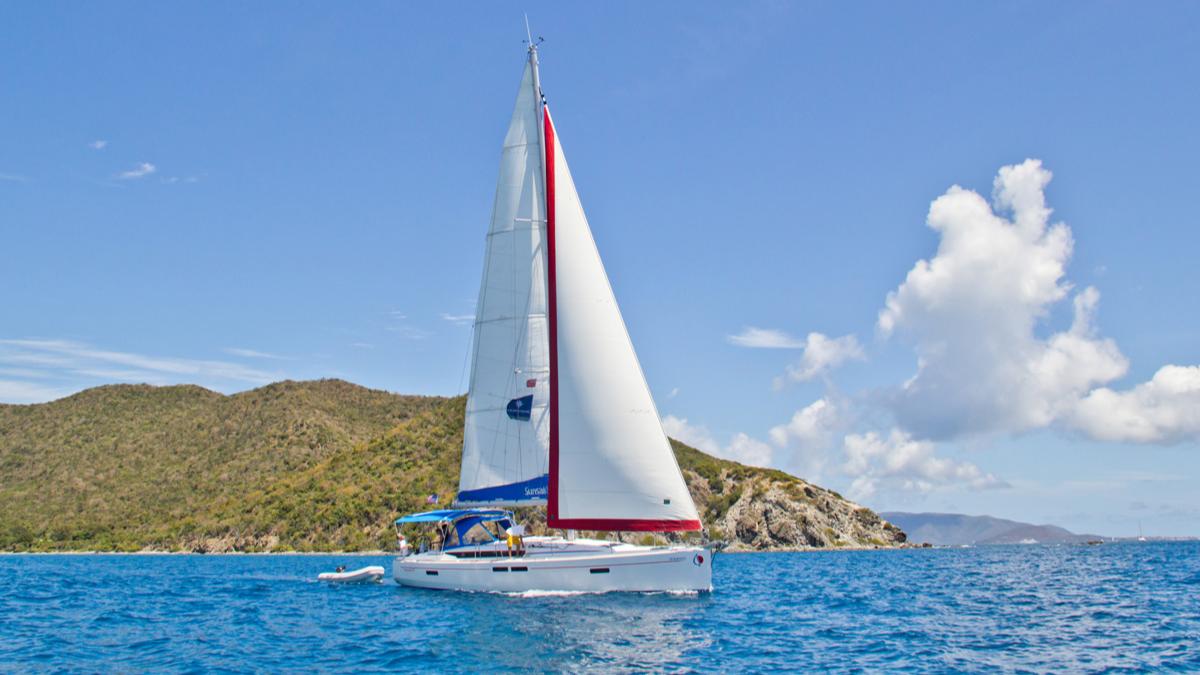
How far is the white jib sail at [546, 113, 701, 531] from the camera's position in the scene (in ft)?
110

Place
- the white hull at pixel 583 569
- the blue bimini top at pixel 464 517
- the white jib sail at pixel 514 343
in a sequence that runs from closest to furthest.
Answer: the white hull at pixel 583 569 → the white jib sail at pixel 514 343 → the blue bimini top at pixel 464 517

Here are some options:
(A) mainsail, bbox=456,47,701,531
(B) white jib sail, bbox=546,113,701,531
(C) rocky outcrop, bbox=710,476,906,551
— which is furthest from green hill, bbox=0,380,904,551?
(B) white jib sail, bbox=546,113,701,531

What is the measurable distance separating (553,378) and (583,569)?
25.1 ft

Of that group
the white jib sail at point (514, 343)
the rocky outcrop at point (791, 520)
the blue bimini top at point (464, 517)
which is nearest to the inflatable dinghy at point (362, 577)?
the blue bimini top at point (464, 517)

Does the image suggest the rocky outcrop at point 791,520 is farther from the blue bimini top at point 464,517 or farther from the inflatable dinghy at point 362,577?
the blue bimini top at point 464,517

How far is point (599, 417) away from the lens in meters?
34.4

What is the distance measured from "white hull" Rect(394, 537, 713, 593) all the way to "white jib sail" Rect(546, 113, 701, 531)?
132 cm

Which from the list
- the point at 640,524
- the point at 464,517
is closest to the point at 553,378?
the point at 640,524

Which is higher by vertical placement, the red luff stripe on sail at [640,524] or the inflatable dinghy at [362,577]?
the red luff stripe on sail at [640,524]

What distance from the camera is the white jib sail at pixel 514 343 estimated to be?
1448 inches

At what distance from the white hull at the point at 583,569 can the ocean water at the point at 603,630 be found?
71 centimetres

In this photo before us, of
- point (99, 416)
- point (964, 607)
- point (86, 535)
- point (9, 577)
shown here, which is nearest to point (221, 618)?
point (964, 607)

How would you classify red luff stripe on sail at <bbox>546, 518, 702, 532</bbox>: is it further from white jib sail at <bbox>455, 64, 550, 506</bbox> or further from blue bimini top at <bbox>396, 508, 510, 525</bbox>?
blue bimini top at <bbox>396, 508, 510, 525</bbox>

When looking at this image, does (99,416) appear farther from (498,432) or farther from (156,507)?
(498,432)
